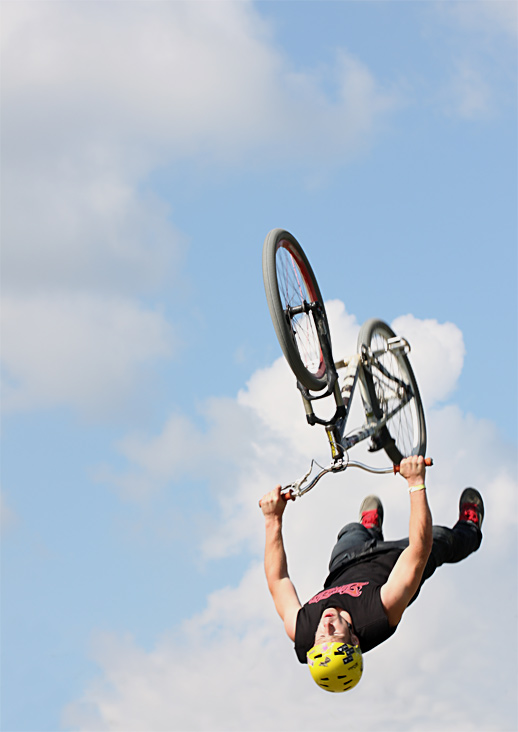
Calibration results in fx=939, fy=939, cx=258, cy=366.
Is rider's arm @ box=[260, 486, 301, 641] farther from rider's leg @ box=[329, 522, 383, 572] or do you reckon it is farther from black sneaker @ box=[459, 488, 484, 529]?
black sneaker @ box=[459, 488, 484, 529]

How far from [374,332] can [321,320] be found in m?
2.12

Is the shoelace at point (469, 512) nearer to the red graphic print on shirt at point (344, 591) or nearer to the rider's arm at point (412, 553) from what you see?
the red graphic print on shirt at point (344, 591)

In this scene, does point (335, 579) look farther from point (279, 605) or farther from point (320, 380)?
point (320, 380)

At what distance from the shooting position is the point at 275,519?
280 inches

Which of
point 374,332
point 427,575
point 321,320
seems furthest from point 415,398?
point 427,575

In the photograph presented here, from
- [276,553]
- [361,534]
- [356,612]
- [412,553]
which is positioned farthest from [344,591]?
[361,534]

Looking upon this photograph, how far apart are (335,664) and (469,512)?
11.5 ft

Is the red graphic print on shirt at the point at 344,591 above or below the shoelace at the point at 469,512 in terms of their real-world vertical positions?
below

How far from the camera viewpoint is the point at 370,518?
31.9 ft

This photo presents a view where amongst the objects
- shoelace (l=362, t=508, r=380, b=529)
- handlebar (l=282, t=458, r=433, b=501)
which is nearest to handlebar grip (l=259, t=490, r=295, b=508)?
handlebar (l=282, t=458, r=433, b=501)

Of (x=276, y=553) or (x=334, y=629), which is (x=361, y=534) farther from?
(x=334, y=629)

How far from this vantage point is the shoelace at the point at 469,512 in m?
9.43

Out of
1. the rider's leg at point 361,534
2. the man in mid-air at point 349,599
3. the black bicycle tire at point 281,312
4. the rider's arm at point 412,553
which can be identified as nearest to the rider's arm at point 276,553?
the man in mid-air at point 349,599

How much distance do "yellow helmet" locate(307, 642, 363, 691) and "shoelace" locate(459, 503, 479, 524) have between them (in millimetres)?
3210
